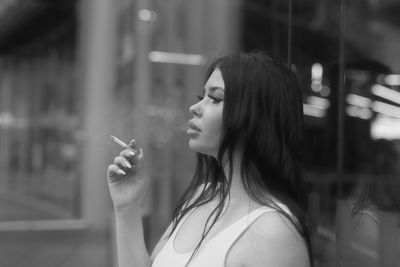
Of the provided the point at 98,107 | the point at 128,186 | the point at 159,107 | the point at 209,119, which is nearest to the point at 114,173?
the point at 128,186

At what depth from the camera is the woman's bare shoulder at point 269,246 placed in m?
1.05

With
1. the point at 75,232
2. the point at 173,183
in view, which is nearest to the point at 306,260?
the point at 173,183

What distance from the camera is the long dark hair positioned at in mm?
1156

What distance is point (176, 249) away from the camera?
48.2 inches

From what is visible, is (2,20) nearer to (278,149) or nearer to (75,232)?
(75,232)

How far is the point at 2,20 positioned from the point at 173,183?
3311mm

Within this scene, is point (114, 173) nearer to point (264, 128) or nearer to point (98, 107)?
point (264, 128)

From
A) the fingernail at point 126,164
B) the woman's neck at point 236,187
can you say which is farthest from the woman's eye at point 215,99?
the fingernail at point 126,164

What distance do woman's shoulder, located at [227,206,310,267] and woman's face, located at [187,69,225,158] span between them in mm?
199

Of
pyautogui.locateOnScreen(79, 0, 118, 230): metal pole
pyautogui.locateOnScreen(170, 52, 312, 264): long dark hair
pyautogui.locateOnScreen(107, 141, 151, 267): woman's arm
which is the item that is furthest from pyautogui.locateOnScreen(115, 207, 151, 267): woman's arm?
pyautogui.locateOnScreen(79, 0, 118, 230): metal pole

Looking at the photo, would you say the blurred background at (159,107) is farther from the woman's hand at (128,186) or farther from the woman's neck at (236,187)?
the woman's hand at (128,186)

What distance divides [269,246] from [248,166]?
0.20 m

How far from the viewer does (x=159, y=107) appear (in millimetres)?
5207

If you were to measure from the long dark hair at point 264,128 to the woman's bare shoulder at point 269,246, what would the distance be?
40 mm
